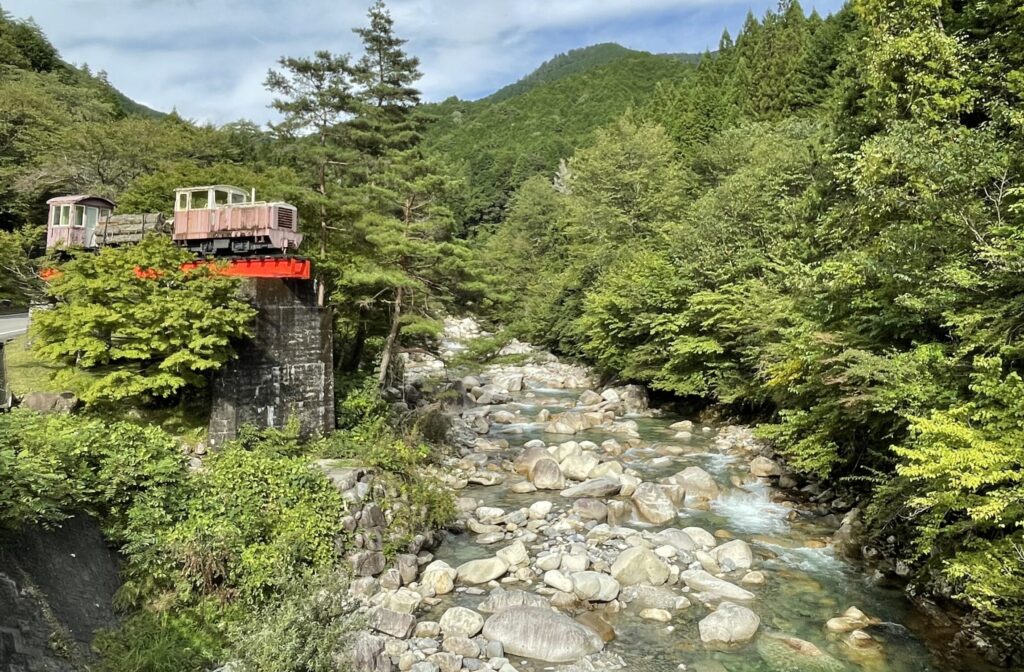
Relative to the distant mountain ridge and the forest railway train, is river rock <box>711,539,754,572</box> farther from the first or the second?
the distant mountain ridge

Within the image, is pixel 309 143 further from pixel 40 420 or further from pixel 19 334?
pixel 40 420

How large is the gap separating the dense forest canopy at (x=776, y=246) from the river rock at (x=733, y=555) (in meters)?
2.28

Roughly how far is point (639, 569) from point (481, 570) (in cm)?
278

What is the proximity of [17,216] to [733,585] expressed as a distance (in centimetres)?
3204

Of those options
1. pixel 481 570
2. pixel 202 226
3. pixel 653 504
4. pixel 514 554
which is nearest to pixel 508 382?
pixel 653 504

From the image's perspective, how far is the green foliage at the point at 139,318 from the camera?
10.2 m

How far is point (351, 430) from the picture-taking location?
1347 centimetres

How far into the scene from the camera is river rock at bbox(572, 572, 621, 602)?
381 inches

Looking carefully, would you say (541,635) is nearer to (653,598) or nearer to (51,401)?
(653,598)

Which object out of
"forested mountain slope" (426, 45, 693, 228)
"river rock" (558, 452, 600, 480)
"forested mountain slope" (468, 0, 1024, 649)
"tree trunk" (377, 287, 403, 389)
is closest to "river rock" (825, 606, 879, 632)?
"forested mountain slope" (468, 0, 1024, 649)

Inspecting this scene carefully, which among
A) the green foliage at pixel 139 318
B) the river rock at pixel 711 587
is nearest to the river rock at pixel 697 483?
the river rock at pixel 711 587

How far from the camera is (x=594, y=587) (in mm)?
9781

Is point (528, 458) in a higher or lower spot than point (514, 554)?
higher

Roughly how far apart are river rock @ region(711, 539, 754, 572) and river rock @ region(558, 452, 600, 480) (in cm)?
453
